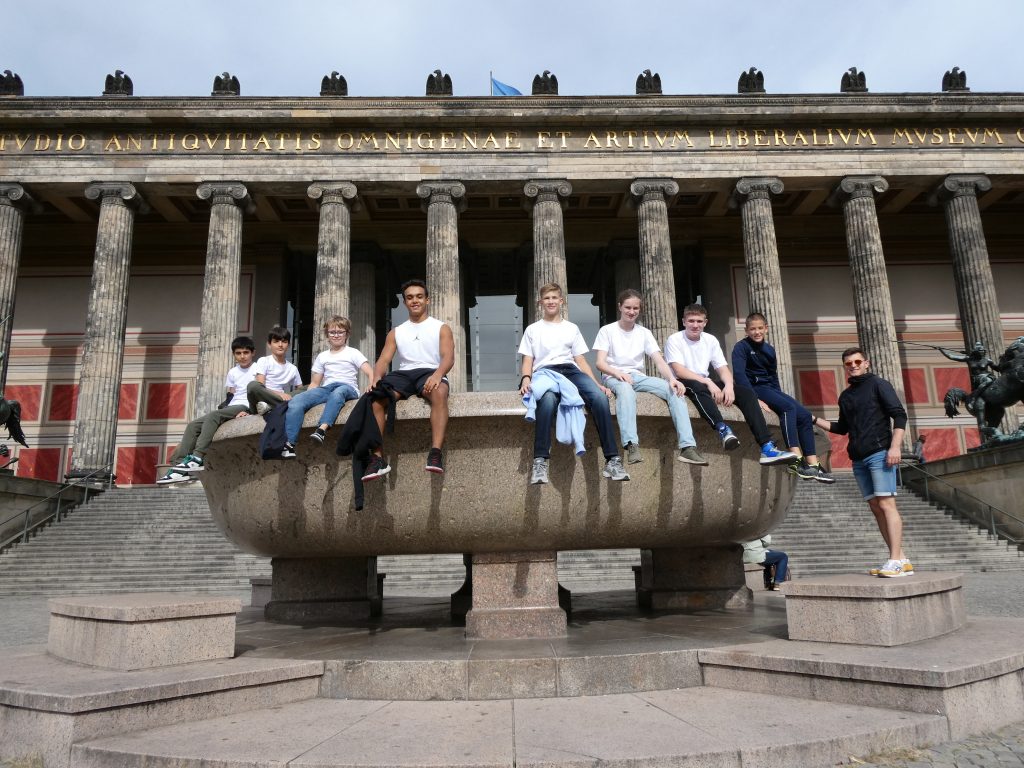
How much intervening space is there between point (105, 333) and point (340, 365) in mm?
19764

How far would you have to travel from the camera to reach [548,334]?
514cm

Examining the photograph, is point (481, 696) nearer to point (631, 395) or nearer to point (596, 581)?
point (631, 395)

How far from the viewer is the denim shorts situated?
538 centimetres

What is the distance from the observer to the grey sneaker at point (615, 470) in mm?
4402

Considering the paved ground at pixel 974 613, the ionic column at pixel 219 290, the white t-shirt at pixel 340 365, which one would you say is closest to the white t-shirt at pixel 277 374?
the white t-shirt at pixel 340 365

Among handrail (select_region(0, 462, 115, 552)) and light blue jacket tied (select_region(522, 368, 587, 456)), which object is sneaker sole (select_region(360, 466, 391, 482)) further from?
handrail (select_region(0, 462, 115, 552))

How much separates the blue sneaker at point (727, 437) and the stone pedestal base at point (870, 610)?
91 centimetres

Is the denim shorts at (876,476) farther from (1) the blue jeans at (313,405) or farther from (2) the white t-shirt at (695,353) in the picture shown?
(1) the blue jeans at (313,405)

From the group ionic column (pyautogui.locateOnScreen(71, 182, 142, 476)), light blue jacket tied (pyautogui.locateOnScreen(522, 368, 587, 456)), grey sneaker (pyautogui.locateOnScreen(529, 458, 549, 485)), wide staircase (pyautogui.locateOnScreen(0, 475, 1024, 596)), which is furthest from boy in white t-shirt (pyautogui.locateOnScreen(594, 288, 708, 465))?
ionic column (pyautogui.locateOnScreen(71, 182, 142, 476))

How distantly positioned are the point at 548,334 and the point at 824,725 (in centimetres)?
287

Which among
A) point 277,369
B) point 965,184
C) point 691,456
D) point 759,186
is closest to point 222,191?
point 759,186

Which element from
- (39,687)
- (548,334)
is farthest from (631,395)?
(39,687)

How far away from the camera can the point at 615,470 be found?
14.5ft

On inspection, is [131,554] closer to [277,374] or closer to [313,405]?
[277,374]
